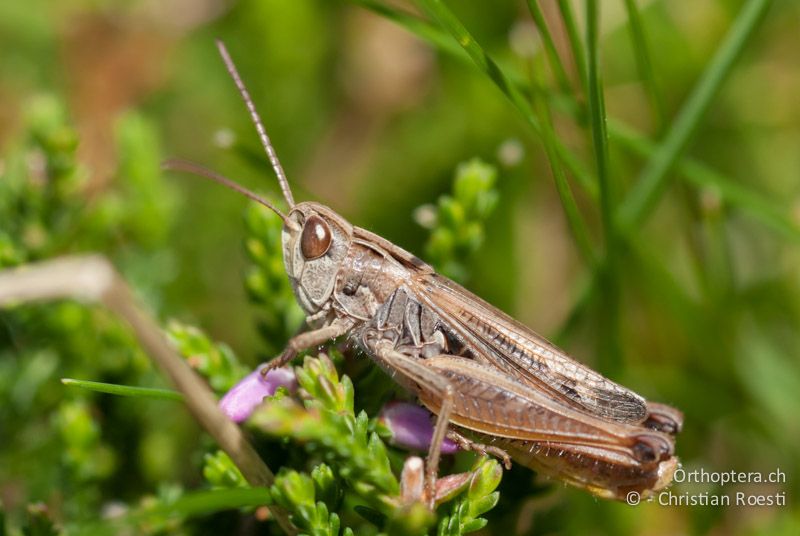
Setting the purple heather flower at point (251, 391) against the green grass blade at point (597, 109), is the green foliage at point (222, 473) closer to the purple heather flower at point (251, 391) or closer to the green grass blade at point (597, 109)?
the purple heather flower at point (251, 391)

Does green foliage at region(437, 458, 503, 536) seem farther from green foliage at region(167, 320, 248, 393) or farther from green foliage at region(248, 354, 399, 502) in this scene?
green foliage at region(167, 320, 248, 393)

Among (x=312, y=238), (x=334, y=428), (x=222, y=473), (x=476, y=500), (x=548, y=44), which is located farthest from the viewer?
(x=548, y=44)

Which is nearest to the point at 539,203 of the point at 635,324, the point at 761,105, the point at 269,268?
the point at 635,324

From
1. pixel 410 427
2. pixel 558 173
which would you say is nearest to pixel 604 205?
pixel 558 173

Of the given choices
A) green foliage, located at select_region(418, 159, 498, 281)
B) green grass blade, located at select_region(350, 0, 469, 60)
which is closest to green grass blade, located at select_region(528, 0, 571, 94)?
green grass blade, located at select_region(350, 0, 469, 60)

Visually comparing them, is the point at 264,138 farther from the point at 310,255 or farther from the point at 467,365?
the point at 467,365

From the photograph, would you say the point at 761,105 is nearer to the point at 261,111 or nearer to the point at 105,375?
the point at 261,111

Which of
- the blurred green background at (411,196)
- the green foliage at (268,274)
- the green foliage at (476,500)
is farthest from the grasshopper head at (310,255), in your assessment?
the green foliage at (476,500)
